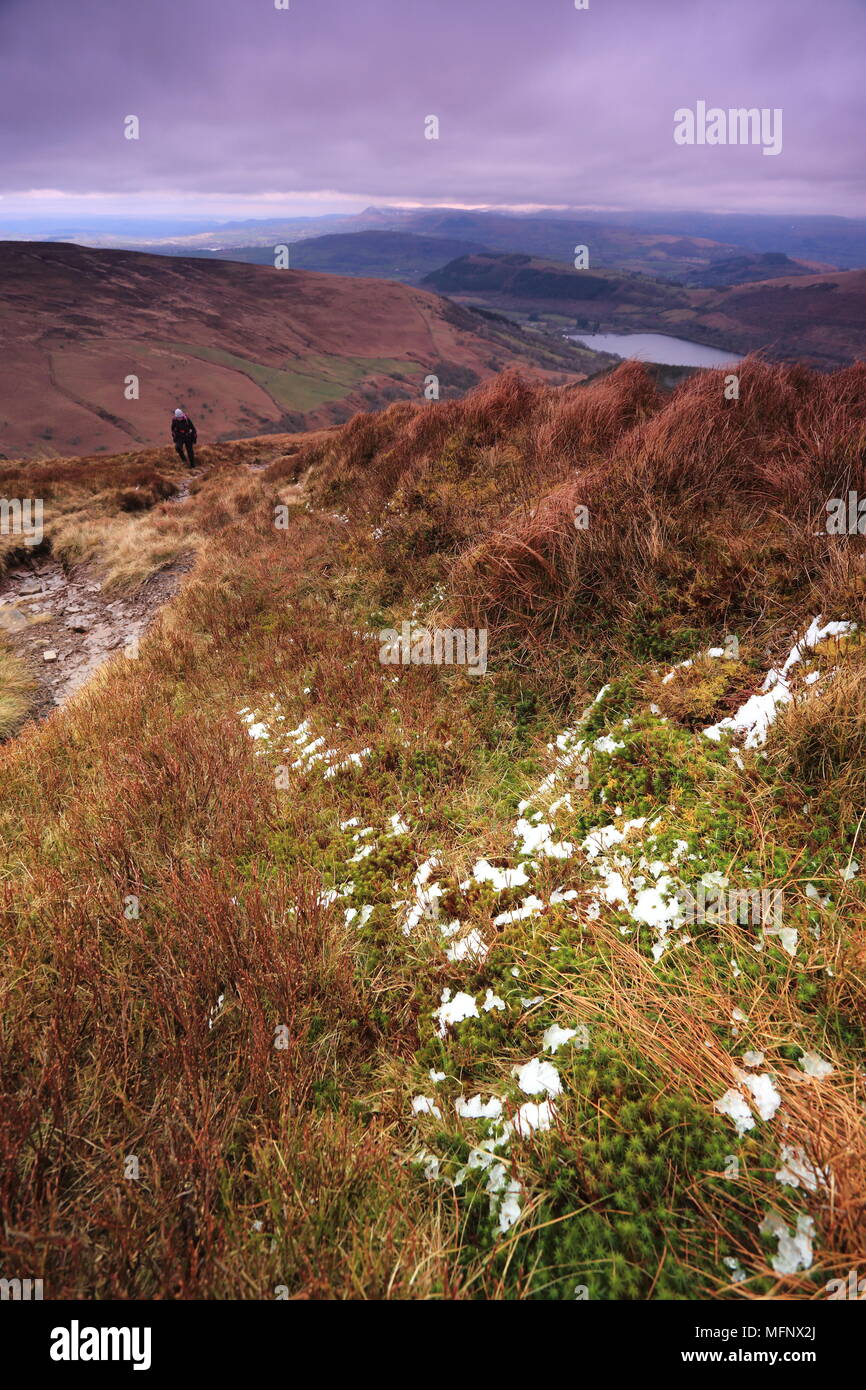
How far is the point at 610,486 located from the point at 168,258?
21417 cm

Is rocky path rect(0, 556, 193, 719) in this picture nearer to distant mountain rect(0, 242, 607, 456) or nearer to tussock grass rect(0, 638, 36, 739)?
tussock grass rect(0, 638, 36, 739)

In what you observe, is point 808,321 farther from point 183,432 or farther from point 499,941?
point 499,941

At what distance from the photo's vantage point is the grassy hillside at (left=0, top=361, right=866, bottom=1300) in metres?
1.74

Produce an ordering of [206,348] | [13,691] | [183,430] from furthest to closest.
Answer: [206,348] < [183,430] < [13,691]

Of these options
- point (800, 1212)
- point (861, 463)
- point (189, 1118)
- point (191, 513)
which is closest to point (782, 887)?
point (800, 1212)

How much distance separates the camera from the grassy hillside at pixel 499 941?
5.70 ft

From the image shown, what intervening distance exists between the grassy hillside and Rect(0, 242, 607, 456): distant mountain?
108819 mm

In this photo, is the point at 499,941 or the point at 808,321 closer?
the point at 499,941

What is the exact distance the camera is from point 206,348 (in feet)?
413

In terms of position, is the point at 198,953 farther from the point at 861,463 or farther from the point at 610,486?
the point at 861,463

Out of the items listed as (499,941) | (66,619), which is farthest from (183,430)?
(499,941)

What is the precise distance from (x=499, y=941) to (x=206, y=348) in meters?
157

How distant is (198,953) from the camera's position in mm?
2598

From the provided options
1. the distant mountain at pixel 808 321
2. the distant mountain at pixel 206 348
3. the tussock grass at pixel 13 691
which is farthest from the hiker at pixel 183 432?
the distant mountain at pixel 808 321
